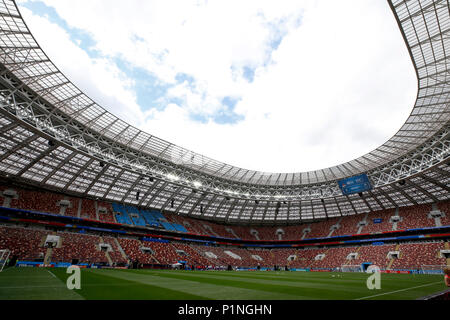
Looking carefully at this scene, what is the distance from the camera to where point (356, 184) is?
34.1 m

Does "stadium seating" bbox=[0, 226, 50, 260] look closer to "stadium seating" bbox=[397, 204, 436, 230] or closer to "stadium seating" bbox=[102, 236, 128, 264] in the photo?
"stadium seating" bbox=[102, 236, 128, 264]

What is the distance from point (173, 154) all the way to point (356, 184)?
2689cm

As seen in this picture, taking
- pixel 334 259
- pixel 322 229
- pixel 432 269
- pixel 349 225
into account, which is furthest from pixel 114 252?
pixel 349 225

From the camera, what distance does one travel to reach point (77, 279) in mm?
9094

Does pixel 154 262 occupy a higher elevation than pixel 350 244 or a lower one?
lower

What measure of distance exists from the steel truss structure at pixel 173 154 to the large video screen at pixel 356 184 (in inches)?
147

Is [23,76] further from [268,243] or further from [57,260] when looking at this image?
[268,243]

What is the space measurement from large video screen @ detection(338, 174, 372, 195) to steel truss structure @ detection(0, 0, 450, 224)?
3739 mm

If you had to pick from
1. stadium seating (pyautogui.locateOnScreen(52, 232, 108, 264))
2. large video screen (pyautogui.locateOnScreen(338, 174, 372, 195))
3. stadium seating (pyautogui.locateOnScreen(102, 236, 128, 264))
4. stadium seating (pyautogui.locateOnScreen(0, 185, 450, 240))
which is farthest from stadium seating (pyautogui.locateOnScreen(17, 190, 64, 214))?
large video screen (pyautogui.locateOnScreen(338, 174, 372, 195))

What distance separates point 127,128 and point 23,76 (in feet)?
35.4

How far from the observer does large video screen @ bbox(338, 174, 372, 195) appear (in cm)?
3322

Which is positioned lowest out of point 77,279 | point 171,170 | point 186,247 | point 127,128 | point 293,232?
point 77,279

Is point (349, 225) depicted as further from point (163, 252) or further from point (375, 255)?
point (163, 252)

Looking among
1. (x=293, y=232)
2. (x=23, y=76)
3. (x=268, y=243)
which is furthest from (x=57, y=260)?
(x=293, y=232)
